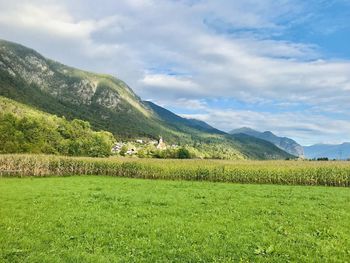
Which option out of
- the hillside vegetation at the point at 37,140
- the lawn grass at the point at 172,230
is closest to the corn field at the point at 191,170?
the lawn grass at the point at 172,230

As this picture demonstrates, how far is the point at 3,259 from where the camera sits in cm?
1321

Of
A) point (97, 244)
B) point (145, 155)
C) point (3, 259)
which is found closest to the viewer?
point (3, 259)

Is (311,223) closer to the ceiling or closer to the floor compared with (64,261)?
closer to the ceiling

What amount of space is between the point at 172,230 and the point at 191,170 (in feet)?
146

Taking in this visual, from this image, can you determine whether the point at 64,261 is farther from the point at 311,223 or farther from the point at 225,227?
the point at 311,223

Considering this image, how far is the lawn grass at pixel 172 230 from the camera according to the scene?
14.1m

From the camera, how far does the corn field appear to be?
5528 centimetres

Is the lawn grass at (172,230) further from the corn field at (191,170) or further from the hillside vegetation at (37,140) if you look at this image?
the hillside vegetation at (37,140)

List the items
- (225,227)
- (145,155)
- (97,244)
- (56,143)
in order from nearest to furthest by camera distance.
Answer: (97,244)
(225,227)
(56,143)
(145,155)

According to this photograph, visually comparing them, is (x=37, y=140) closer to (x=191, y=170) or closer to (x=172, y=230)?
(x=191, y=170)

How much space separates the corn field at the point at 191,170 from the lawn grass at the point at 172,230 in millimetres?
29529

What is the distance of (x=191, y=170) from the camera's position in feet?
204

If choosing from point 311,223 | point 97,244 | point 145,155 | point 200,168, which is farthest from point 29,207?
point 145,155

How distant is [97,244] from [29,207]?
10.4 metres
